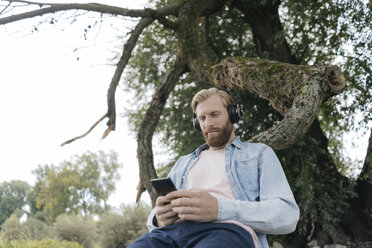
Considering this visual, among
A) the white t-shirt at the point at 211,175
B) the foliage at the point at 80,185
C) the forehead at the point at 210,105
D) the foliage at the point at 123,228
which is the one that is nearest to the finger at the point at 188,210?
the white t-shirt at the point at 211,175

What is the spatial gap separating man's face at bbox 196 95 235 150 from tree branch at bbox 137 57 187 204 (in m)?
3.07

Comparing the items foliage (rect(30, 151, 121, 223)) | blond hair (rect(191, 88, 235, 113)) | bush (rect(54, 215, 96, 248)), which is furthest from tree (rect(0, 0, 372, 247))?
foliage (rect(30, 151, 121, 223))

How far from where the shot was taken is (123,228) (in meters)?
15.4

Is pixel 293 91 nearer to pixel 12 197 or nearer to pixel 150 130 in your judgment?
pixel 150 130

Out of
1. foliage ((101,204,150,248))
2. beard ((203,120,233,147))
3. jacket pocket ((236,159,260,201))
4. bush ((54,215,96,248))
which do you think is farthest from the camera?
bush ((54,215,96,248))

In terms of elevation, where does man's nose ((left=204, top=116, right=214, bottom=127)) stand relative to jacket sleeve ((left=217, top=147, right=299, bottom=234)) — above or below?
above

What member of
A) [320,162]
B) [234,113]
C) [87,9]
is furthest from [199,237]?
[320,162]

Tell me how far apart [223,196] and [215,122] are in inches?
21.1

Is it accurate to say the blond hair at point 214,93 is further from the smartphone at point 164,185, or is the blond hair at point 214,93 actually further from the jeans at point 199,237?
the jeans at point 199,237

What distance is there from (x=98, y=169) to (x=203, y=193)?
30.7m

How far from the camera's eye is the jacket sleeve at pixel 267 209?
2.06m

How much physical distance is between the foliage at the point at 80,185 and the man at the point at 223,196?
2986 centimetres

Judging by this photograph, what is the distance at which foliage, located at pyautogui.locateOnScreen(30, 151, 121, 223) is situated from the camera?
102 ft

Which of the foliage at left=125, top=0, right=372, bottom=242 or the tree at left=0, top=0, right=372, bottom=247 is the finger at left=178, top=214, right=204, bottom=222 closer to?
the tree at left=0, top=0, right=372, bottom=247
